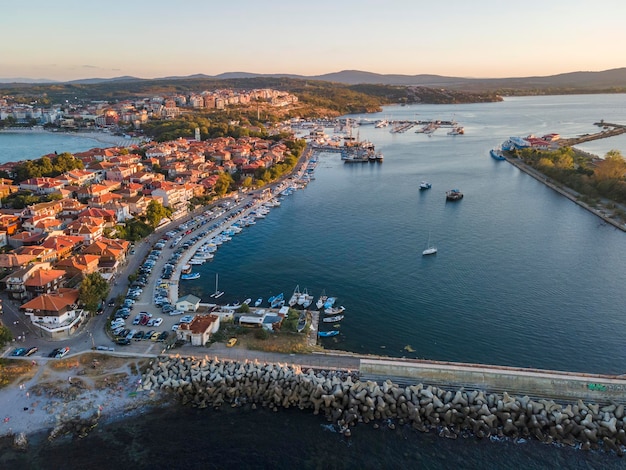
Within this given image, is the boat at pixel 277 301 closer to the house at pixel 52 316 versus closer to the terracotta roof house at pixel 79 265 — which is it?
the house at pixel 52 316

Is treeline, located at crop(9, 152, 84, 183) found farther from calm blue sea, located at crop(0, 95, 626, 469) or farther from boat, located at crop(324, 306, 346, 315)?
boat, located at crop(324, 306, 346, 315)

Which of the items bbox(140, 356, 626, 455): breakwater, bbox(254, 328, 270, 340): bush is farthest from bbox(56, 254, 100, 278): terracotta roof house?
bbox(254, 328, 270, 340): bush

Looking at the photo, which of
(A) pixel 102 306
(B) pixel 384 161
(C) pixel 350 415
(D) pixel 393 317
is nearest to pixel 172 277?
(A) pixel 102 306

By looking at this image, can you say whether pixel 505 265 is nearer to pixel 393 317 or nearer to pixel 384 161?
pixel 393 317

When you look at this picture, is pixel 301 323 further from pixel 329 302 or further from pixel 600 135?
pixel 600 135

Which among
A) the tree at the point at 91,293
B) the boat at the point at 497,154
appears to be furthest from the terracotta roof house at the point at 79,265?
the boat at the point at 497,154

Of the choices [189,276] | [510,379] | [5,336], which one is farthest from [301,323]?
[5,336]

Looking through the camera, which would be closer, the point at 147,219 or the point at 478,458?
the point at 478,458
